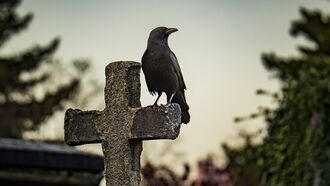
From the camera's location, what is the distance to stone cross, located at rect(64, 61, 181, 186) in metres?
7.36

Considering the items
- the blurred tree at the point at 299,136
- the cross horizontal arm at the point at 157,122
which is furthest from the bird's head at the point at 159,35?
the blurred tree at the point at 299,136

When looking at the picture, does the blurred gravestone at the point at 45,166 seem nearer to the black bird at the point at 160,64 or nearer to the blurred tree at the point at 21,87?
the black bird at the point at 160,64

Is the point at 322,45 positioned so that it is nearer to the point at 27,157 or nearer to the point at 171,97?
the point at 27,157

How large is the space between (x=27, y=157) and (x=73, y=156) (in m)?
0.63

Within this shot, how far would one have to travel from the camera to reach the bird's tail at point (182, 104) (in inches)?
305

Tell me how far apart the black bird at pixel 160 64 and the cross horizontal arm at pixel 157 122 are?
0.11 metres

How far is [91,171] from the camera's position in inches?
617

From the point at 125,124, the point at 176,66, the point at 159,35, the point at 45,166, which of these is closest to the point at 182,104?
the point at 176,66

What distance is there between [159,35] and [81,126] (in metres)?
0.83

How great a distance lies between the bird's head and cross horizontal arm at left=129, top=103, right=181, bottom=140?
0.39 meters

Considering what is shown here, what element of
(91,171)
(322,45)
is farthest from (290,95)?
(322,45)

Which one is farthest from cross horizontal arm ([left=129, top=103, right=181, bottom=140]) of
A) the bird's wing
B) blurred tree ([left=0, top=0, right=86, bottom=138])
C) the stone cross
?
blurred tree ([left=0, top=0, right=86, bottom=138])

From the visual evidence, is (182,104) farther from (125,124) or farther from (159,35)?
(159,35)

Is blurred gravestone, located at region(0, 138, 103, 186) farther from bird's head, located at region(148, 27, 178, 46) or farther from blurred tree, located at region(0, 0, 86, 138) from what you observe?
blurred tree, located at region(0, 0, 86, 138)
